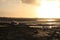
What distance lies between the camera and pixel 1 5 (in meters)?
1.03

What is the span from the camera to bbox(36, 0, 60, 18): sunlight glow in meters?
1.05

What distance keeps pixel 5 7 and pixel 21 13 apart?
139 millimetres

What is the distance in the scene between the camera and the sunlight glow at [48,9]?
105 centimetres

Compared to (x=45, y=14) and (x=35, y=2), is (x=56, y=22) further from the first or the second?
(x=35, y=2)

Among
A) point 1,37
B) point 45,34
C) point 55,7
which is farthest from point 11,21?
point 55,7

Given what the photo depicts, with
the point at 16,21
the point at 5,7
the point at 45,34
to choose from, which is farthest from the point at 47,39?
the point at 5,7

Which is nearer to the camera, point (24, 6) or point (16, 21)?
point (16, 21)

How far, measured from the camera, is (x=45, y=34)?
0.96 m

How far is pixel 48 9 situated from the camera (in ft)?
3.57

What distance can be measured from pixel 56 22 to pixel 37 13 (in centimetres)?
17

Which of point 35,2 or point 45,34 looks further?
point 35,2

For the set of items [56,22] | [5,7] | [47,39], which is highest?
[5,7]

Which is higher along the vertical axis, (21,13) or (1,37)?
(21,13)

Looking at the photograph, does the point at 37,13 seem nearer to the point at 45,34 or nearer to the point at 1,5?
the point at 45,34
